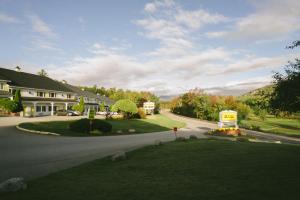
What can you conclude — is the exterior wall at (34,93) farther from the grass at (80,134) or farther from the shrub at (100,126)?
the shrub at (100,126)

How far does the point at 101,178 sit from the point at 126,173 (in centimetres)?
105

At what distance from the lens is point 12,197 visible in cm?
770

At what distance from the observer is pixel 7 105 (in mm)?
47844

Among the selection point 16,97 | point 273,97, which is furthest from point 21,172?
point 16,97

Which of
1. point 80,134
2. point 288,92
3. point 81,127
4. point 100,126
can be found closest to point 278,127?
point 100,126

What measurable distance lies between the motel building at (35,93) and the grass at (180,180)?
147ft

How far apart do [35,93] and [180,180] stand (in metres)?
56.9

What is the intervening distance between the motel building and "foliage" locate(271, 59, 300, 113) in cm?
4883

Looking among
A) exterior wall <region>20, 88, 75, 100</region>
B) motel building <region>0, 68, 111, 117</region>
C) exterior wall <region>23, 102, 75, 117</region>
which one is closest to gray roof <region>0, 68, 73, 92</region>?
motel building <region>0, 68, 111, 117</region>

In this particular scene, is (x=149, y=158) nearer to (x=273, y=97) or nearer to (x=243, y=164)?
(x=243, y=164)

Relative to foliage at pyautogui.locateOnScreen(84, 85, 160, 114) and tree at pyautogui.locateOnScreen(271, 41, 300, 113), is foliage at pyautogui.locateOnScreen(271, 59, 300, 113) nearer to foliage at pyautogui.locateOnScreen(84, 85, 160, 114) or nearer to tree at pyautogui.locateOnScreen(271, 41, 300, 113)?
tree at pyautogui.locateOnScreen(271, 41, 300, 113)

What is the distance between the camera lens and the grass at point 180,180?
7.33 m

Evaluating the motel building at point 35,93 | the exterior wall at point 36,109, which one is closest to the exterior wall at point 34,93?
the motel building at point 35,93

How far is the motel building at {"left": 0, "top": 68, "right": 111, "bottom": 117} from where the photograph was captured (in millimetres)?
52719
